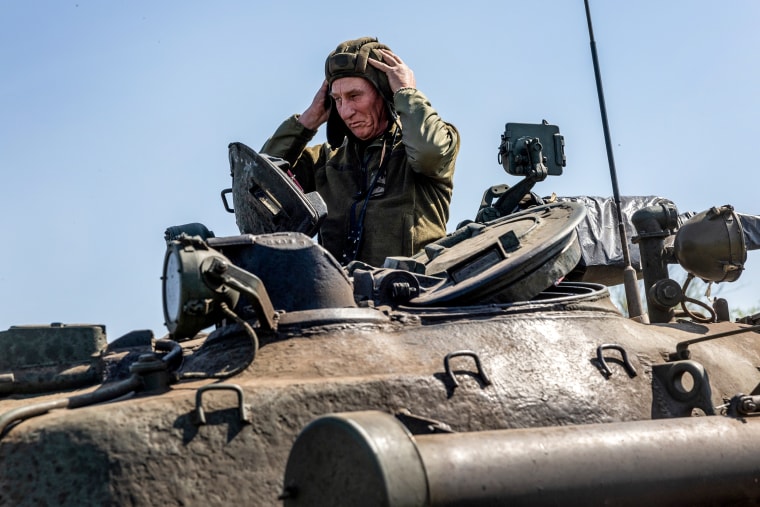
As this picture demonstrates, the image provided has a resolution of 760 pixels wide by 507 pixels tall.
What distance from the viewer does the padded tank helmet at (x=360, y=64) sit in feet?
23.4

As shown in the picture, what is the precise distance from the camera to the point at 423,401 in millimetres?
4164

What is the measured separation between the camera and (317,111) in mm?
7504

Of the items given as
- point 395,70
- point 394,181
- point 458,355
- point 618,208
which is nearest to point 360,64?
point 395,70

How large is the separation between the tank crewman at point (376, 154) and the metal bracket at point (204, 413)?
10.4 ft

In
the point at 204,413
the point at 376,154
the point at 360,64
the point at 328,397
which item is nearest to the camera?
the point at 204,413

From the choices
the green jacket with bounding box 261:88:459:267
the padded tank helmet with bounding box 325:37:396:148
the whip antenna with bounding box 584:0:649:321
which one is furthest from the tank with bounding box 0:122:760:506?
the whip antenna with bounding box 584:0:649:321

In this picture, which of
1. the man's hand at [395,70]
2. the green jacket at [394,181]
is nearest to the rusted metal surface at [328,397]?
the green jacket at [394,181]

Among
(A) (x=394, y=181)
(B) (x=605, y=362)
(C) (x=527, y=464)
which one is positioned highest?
(A) (x=394, y=181)

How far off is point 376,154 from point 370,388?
349 centimetres

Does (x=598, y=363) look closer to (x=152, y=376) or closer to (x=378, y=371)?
(x=378, y=371)

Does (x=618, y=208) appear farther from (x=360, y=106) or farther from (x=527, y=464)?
(x=527, y=464)

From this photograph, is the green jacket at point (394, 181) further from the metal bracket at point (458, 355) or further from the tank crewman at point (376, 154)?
the metal bracket at point (458, 355)

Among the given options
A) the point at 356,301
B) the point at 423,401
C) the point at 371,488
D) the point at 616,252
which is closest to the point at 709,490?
the point at 423,401

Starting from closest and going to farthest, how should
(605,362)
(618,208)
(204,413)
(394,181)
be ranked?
(204,413), (605,362), (394,181), (618,208)
